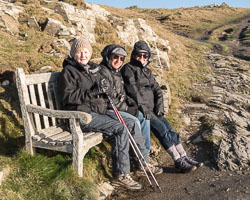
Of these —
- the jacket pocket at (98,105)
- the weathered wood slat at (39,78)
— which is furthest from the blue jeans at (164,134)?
the weathered wood slat at (39,78)

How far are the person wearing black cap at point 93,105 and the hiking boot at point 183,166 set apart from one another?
3.36ft

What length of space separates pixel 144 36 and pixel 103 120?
1287 cm

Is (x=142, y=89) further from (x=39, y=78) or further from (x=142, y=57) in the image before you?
(x=39, y=78)

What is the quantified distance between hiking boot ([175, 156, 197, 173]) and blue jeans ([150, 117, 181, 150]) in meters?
0.33

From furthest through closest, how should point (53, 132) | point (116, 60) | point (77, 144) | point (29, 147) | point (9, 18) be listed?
point (9, 18) → point (116, 60) → point (53, 132) → point (29, 147) → point (77, 144)

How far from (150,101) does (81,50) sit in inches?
75.6

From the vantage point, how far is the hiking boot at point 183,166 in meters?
4.85

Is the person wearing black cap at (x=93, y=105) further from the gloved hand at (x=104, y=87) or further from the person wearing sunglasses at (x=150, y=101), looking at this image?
the person wearing sunglasses at (x=150, y=101)

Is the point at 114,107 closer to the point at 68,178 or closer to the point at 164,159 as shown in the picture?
the point at 68,178

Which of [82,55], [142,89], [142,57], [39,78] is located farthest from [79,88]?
[142,57]

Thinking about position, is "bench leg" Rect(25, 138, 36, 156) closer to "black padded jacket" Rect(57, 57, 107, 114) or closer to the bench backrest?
the bench backrest

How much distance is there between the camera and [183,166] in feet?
16.0

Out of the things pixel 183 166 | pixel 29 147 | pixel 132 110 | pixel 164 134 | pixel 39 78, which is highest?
pixel 39 78

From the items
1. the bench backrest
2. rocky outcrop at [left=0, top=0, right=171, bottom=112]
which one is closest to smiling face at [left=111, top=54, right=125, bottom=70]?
the bench backrest
